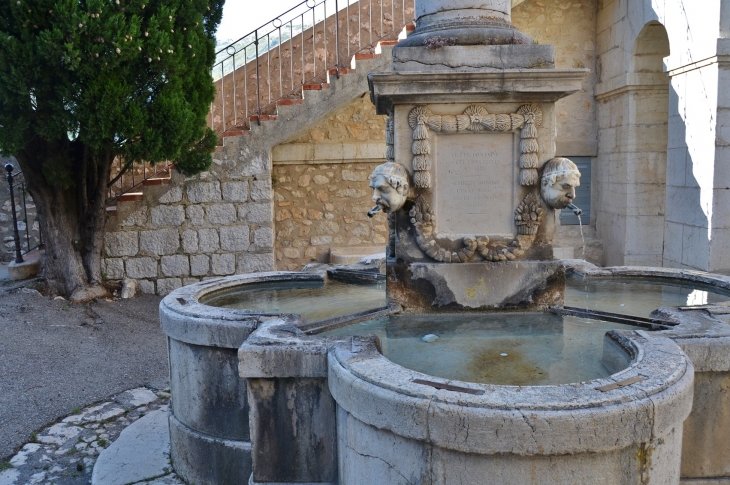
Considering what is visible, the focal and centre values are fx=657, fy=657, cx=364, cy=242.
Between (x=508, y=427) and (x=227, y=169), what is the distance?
22.7 ft

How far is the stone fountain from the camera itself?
2285 millimetres

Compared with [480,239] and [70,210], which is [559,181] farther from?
[70,210]

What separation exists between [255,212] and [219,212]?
466 mm

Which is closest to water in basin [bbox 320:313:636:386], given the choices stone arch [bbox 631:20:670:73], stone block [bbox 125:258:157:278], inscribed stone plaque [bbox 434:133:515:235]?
inscribed stone plaque [bbox 434:133:515:235]

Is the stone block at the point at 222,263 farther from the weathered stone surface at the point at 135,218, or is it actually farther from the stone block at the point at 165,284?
the weathered stone surface at the point at 135,218

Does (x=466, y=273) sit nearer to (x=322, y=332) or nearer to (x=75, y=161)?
(x=322, y=332)

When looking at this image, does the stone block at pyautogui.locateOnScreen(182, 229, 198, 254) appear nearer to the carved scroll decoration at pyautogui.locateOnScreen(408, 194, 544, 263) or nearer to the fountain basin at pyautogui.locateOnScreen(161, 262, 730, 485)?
the fountain basin at pyautogui.locateOnScreen(161, 262, 730, 485)

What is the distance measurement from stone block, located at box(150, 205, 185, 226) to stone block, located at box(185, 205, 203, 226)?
0.25 feet

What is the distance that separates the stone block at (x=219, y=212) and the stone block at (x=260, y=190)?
33 centimetres

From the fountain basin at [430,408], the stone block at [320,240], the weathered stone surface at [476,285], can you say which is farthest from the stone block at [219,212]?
the weathered stone surface at [476,285]

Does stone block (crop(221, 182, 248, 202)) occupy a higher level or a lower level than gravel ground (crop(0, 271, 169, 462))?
higher

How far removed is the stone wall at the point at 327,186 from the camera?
925 cm

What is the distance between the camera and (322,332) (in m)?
3.48

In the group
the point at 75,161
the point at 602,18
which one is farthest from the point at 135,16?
the point at 602,18
